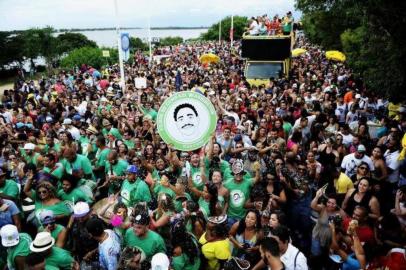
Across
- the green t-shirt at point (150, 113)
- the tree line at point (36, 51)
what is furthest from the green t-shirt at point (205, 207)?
the tree line at point (36, 51)

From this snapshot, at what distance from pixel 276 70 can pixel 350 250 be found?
1352cm

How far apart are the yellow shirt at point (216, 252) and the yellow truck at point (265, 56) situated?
13.5m

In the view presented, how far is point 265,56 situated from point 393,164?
446 inches

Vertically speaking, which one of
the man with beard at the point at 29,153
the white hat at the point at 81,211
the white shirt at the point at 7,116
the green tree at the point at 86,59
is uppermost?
the white hat at the point at 81,211

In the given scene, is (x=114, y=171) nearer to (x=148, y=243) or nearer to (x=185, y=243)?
(x=148, y=243)

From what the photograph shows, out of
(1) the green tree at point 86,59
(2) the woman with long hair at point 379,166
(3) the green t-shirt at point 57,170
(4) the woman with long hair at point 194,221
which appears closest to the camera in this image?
(4) the woman with long hair at point 194,221

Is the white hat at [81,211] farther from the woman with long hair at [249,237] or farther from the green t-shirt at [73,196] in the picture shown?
the woman with long hair at [249,237]

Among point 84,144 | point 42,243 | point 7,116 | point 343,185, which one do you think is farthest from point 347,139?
point 7,116

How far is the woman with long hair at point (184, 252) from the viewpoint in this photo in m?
4.00

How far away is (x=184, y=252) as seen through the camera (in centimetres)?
400

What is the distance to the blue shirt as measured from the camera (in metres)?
4.01

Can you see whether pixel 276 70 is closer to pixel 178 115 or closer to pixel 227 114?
pixel 227 114

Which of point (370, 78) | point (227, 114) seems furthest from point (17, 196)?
point (370, 78)

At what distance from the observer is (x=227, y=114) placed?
9.75 meters
